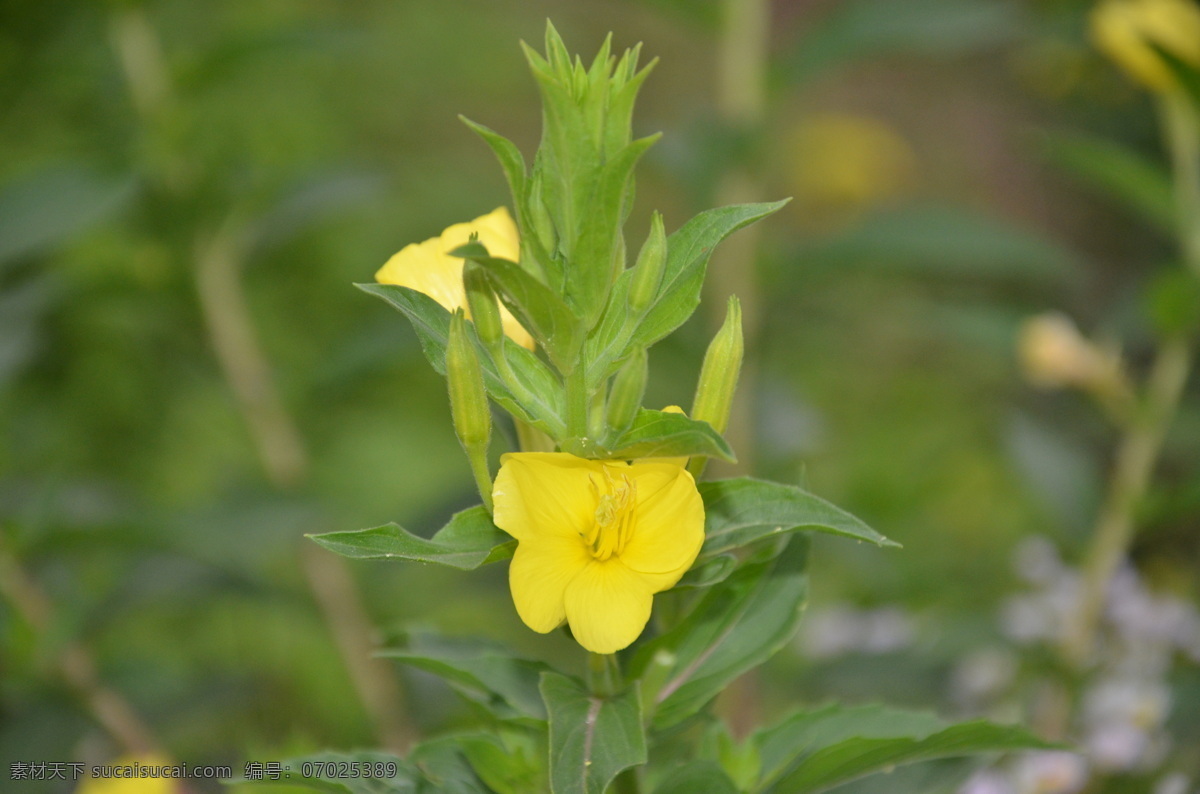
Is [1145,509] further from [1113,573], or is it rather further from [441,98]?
[441,98]

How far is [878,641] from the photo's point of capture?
1343 mm

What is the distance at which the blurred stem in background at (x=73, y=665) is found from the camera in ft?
3.45

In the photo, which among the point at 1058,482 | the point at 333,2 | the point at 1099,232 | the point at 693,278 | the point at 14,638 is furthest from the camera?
the point at 333,2

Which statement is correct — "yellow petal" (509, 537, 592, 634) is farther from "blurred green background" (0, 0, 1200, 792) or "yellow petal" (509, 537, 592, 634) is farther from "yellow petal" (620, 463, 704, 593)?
"blurred green background" (0, 0, 1200, 792)

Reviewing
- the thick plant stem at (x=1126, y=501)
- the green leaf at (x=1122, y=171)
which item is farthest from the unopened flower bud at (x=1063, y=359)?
the green leaf at (x=1122, y=171)

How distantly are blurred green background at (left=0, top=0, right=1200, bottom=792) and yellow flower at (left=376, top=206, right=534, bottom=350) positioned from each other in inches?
12.2

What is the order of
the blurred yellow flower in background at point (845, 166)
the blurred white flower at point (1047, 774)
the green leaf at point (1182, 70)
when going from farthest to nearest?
the blurred yellow flower in background at point (845, 166), the green leaf at point (1182, 70), the blurred white flower at point (1047, 774)

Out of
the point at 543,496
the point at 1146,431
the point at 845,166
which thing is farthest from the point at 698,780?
the point at 845,166

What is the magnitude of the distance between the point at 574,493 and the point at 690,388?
3.67 ft

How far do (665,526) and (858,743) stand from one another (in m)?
0.17

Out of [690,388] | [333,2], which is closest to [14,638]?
[690,388]

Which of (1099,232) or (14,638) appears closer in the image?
(14,638)

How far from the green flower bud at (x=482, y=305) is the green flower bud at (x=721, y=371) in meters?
0.12

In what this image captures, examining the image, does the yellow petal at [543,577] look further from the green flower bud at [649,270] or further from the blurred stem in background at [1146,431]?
the blurred stem in background at [1146,431]
